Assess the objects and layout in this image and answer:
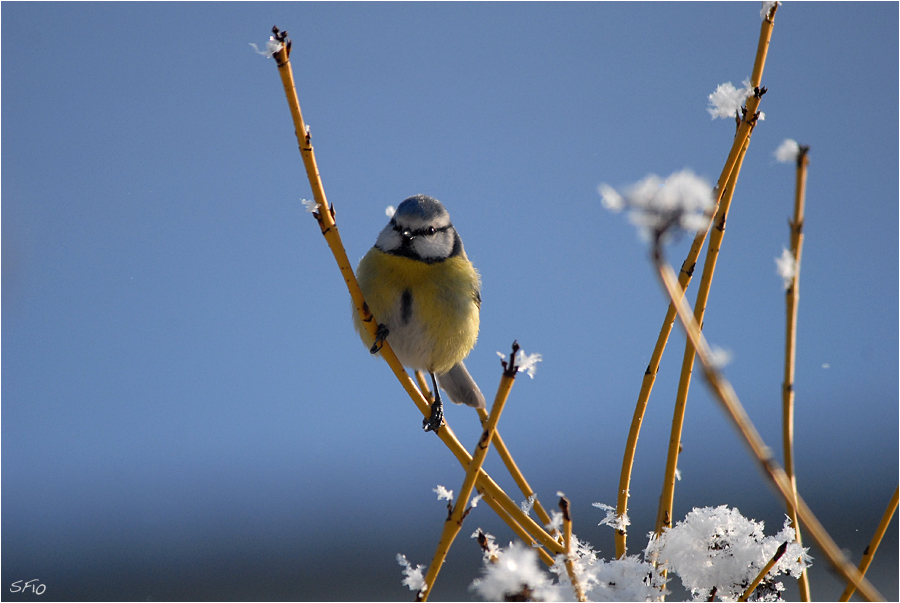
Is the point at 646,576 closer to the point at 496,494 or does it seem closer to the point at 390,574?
the point at 496,494

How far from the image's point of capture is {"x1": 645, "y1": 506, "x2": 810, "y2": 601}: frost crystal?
835 millimetres

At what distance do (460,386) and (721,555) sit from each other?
4.10 ft

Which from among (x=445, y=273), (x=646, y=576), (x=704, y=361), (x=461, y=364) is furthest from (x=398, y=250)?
(x=704, y=361)

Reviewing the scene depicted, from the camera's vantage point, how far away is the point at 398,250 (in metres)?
1.75

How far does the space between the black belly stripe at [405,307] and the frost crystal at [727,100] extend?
1.01 metres

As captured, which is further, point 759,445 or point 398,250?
point 398,250

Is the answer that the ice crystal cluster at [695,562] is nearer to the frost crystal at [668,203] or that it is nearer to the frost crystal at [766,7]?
the frost crystal at [668,203]

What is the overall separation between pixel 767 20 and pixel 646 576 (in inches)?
27.5

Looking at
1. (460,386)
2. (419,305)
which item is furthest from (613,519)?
(460,386)

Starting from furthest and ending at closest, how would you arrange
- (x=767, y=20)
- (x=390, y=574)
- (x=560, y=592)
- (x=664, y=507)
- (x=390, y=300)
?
(x=390, y=574) → (x=390, y=300) → (x=664, y=507) → (x=767, y=20) → (x=560, y=592)

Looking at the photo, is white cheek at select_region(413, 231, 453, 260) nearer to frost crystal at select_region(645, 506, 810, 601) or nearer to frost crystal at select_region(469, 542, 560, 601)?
frost crystal at select_region(645, 506, 810, 601)

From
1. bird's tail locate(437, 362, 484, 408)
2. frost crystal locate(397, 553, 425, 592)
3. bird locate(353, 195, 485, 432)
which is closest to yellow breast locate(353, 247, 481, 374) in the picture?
bird locate(353, 195, 485, 432)

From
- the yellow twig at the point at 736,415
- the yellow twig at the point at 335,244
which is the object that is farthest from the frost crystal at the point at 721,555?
the yellow twig at the point at 736,415

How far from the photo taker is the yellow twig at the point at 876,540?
0.77 metres
